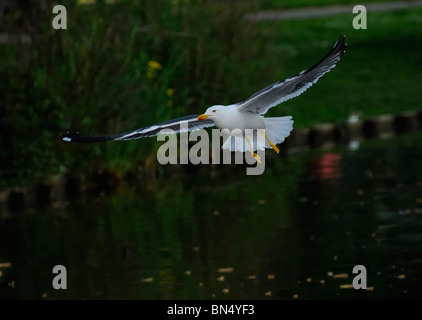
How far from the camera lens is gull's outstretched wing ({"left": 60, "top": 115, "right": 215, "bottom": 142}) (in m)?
9.32

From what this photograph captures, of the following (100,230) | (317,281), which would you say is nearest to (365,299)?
(317,281)

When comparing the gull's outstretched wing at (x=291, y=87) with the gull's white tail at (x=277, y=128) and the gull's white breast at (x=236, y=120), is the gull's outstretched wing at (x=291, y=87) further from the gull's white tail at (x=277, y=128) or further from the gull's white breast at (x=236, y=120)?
the gull's white tail at (x=277, y=128)

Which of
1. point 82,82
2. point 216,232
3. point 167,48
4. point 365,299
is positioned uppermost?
point 167,48

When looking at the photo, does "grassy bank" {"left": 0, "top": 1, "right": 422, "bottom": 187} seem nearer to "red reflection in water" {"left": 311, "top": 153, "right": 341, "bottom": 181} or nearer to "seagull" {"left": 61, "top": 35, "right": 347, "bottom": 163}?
"red reflection in water" {"left": 311, "top": 153, "right": 341, "bottom": 181}

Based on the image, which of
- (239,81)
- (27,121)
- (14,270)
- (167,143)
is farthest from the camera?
(239,81)

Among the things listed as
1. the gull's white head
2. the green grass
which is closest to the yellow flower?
the green grass

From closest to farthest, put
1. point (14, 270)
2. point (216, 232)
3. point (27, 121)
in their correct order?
point (14, 270), point (216, 232), point (27, 121)

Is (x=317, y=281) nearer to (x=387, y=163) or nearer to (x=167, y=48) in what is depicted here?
(x=387, y=163)

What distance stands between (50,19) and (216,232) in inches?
206

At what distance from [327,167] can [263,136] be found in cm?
1143

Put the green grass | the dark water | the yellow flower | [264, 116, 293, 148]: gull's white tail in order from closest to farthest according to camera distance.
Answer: [264, 116, 293, 148]: gull's white tail < the dark water < the yellow flower < the green grass

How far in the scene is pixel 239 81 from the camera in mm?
22922

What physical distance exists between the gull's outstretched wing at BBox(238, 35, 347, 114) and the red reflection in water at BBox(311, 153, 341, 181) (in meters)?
10.3

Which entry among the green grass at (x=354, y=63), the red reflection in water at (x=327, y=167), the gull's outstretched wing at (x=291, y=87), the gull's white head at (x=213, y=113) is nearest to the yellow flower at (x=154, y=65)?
the green grass at (x=354, y=63)
